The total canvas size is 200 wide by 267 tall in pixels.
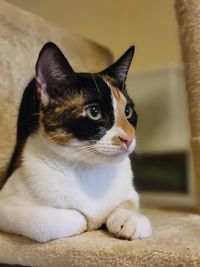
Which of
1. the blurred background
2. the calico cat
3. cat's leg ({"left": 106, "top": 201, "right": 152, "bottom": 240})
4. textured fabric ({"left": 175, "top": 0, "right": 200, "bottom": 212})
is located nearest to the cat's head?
the calico cat

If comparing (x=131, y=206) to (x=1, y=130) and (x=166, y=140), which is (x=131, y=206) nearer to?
(x=1, y=130)

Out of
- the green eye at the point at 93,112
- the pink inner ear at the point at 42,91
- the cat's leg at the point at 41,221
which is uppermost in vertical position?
the pink inner ear at the point at 42,91

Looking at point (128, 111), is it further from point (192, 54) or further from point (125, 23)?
point (125, 23)

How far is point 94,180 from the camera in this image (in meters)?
0.95

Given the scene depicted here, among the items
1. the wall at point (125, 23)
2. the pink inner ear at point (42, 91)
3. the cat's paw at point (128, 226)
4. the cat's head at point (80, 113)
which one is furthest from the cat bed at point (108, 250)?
the wall at point (125, 23)

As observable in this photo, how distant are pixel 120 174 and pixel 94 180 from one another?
82mm

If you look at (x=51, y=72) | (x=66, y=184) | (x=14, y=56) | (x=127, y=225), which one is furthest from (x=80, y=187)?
(x=14, y=56)

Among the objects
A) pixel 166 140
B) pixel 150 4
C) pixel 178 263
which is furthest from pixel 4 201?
pixel 150 4

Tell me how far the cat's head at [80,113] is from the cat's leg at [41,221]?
12 cm

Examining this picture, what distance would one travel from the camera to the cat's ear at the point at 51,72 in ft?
2.91

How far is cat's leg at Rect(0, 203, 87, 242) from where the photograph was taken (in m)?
0.85

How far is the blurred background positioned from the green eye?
4.90 feet

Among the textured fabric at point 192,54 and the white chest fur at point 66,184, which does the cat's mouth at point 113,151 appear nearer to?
the white chest fur at point 66,184

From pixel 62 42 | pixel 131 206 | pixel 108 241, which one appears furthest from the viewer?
pixel 62 42
